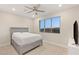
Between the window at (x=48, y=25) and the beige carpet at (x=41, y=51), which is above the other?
the window at (x=48, y=25)

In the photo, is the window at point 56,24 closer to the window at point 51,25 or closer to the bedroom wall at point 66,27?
the window at point 51,25

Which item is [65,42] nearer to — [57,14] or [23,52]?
[57,14]

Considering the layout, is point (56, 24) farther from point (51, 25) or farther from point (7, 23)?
point (7, 23)

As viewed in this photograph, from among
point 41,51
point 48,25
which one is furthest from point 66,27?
point 41,51

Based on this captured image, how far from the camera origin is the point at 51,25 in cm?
544

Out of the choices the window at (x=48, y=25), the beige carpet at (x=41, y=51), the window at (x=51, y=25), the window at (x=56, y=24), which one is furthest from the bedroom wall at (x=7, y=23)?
the window at (x=56, y=24)

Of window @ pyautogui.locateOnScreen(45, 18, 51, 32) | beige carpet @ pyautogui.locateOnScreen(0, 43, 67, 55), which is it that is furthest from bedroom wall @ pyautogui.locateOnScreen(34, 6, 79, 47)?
beige carpet @ pyautogui.locateOnScreen(0, 43, 67, 55)

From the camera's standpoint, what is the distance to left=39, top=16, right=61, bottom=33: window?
193 inches

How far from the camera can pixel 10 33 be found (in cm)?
514

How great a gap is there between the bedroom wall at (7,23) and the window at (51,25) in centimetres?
114

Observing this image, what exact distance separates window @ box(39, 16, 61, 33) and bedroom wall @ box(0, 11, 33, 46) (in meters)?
1.14

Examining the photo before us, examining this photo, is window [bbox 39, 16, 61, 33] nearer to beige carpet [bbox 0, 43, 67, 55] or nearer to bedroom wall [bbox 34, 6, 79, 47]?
bedroom wall [bbox 34, 6, 79, 47]

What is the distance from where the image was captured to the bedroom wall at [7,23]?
4.64 meters

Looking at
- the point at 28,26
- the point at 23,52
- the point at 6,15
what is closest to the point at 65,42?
the point at 23,52
